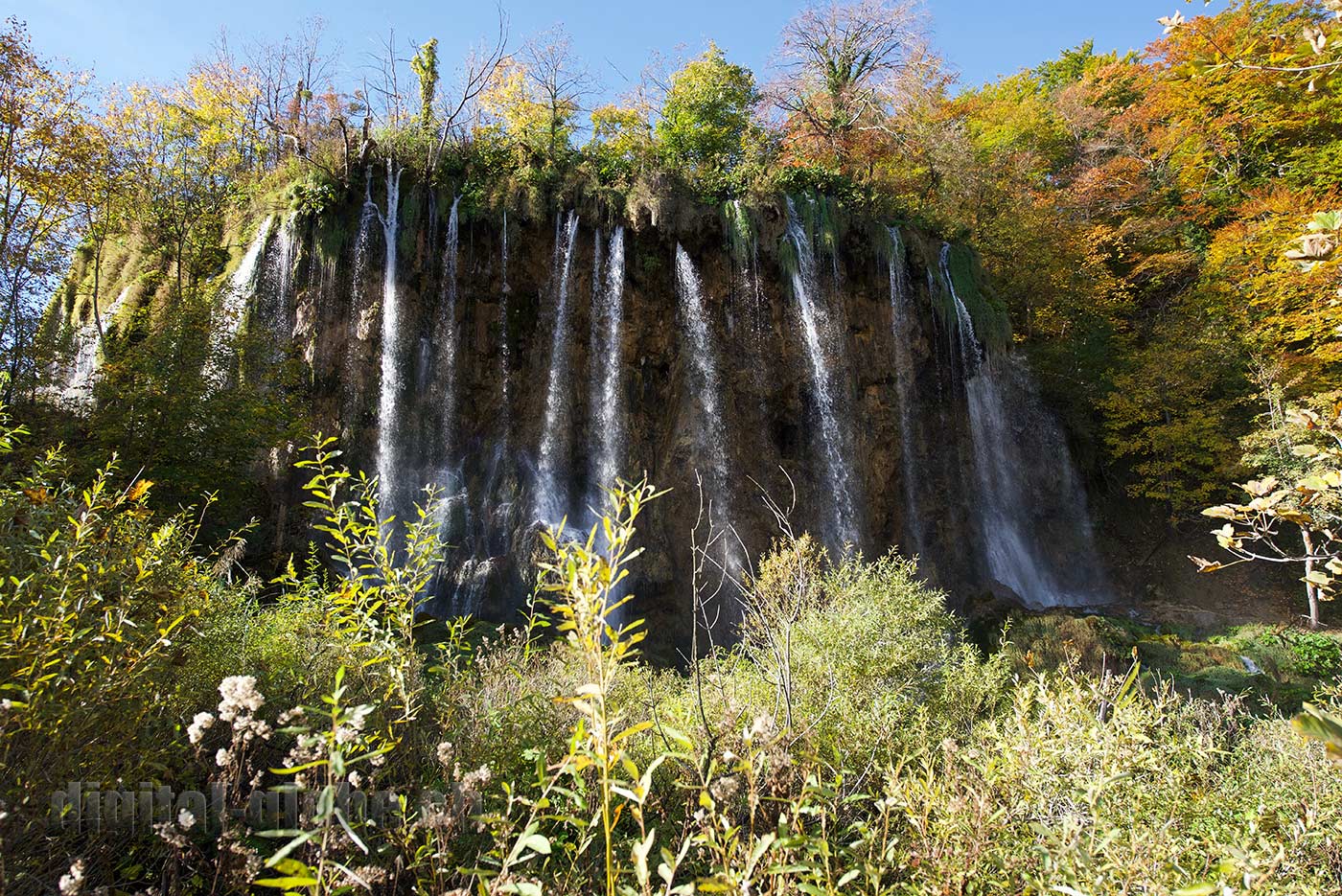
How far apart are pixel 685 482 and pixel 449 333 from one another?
5.94m

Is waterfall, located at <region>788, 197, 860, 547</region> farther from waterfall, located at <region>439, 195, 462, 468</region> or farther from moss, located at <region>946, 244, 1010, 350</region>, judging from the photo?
waterfall, located at <region>439, 195, 462, 468</region>

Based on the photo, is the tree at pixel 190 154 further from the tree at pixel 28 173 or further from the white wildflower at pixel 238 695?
the white wildflower at pixel 238 695

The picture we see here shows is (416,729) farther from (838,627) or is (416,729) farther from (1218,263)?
(1218,263)

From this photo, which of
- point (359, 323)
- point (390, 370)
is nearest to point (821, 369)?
point (390, 370)

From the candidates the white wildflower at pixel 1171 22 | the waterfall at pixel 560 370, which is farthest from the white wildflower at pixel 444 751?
the waterfall at pixel 560 370

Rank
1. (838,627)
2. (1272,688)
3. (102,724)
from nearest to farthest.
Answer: (102,724), (838,627), (1272,688)

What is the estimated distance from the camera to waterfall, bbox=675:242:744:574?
1338 cm

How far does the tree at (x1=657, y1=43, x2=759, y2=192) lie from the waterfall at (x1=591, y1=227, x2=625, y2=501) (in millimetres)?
6068

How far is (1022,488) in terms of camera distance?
59.9ft

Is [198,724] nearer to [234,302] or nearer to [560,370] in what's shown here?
[234,302]

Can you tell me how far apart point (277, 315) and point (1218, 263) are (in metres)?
23.2

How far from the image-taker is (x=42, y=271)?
1095 centimetres

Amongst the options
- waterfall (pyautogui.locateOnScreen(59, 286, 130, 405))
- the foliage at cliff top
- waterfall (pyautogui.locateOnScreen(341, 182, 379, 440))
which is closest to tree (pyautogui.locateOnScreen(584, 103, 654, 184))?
the foliage at cliff top

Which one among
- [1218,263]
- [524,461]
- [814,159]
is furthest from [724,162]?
[1218,263]
